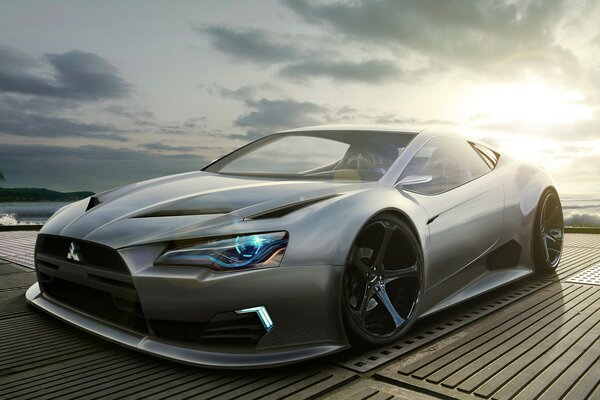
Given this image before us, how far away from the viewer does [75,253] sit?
2.77m

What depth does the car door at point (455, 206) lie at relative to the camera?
3145 millimetres

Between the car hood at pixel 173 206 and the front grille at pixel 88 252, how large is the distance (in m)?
0.04

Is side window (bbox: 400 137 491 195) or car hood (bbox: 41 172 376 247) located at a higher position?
side window (bbox: 400 137 491 195)

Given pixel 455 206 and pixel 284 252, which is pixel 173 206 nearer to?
pixel 284 252

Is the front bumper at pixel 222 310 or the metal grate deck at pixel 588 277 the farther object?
the metal grate deck at pixel 588 277

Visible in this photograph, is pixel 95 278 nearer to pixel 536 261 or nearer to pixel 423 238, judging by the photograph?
pixel 423 238

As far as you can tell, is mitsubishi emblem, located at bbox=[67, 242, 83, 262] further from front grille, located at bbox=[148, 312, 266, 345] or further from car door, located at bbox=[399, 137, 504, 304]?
car door, located at bbox=[399, 137, 504, 304]

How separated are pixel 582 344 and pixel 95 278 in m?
2.55

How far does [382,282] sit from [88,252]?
1.52m

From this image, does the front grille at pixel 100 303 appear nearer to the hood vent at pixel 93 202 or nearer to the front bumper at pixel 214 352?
the front bumper at pixel 214 352

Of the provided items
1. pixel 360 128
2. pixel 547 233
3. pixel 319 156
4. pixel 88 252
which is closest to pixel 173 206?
pixel 88 252

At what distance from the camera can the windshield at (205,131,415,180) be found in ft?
11.2

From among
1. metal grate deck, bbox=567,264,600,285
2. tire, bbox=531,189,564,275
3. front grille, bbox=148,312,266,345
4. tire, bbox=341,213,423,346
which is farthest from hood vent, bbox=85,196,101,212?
metal grate deck, bbox=567,264,600,285

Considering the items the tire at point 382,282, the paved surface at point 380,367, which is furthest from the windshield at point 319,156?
the paved surface at point 380,367
